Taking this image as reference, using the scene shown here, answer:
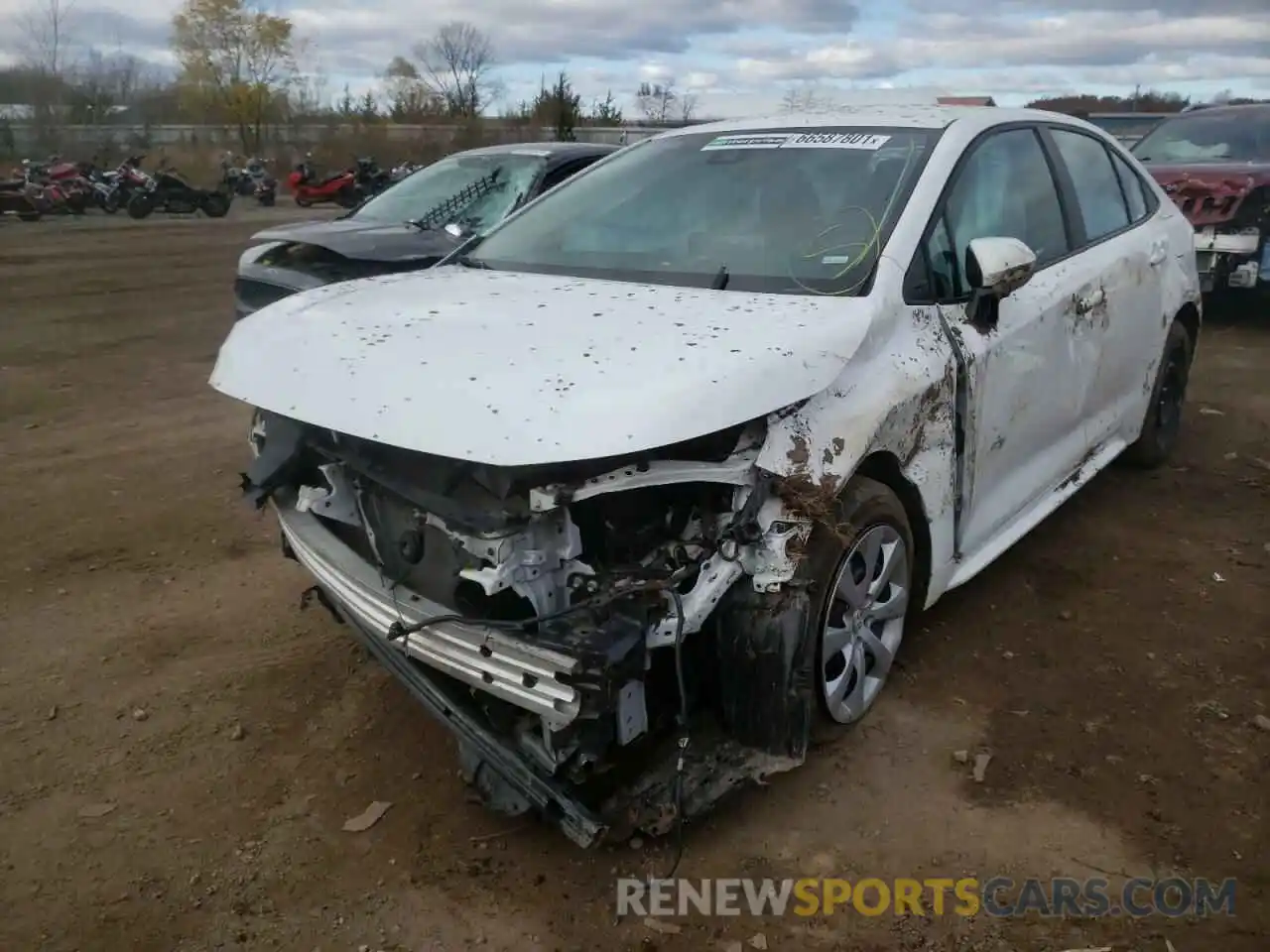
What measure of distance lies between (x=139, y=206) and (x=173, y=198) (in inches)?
34.9

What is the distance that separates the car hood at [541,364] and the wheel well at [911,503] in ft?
1.31

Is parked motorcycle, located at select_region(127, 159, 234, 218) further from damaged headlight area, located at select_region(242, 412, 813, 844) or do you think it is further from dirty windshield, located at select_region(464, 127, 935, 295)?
damaged headlight area, located at select_region(242, 412, 813, 844)

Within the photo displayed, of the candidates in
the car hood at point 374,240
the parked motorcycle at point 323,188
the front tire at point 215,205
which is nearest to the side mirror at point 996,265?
the car hood at point 374,240

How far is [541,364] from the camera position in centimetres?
265

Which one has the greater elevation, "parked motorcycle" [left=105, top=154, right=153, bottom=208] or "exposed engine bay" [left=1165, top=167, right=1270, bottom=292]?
"parked motorcycle" [left=105, top=154, right=153, bottom=208]

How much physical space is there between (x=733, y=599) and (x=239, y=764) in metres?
1.63

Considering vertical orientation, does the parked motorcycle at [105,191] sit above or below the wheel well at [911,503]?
above

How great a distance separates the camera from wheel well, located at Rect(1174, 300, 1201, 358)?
5367 millimetres

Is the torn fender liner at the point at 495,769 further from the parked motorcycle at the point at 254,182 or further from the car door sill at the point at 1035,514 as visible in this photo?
the parked motorcycle at the point at 254,182

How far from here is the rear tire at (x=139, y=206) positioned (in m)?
21.0

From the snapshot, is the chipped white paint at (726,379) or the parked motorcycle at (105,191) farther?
the parked motorcycle at (105,191)

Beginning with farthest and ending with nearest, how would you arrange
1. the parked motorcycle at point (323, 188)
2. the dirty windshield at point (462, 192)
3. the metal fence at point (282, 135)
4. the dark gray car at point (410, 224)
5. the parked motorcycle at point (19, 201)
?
the metal fence at point (282, 135)
the parked motorcycle at point (323, 188)
the parked motorcycle at point (19, 201)
the dirty windshield at point (462, 192)
the dark gray car at point (410, 224)

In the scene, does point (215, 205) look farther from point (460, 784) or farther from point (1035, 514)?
point (460, 784)

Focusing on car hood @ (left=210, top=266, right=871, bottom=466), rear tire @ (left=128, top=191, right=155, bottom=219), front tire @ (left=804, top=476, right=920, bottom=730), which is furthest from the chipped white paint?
rear tire @ (left=128, top=191, right=155, bottom=219)
